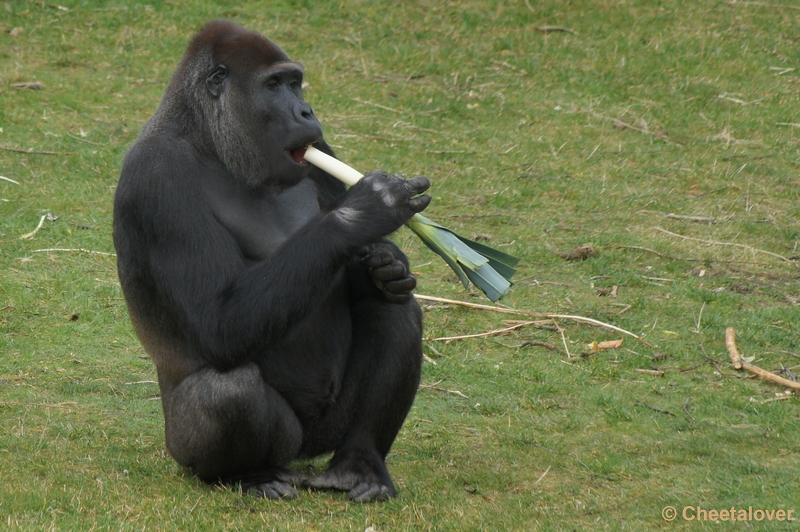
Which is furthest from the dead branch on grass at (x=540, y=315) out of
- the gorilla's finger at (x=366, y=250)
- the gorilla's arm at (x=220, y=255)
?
the gorilla's arm at (x=220, y=255)

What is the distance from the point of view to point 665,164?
9578 millimetres

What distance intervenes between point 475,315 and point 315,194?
2483mm

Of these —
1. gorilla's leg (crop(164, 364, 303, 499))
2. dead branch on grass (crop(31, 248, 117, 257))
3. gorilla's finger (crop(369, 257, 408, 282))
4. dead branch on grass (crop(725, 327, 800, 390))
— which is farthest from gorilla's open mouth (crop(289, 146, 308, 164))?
dead branch on grass (crop(31, 248, 117, 257))

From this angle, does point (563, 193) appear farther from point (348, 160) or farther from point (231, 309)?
point (231, 309)

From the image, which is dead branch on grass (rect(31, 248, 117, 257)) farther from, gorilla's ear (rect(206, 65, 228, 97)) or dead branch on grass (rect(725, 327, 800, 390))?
dead branch on grass (rect(725, 327, 800, 390))

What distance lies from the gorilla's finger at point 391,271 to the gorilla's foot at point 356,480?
2.61 ft

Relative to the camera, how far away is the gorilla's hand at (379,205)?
13.3 ft

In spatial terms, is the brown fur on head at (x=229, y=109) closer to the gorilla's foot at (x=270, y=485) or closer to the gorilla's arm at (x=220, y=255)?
the gorilla's arm at (x=220, y=255)

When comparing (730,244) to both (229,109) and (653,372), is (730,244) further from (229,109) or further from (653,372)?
(229,109)

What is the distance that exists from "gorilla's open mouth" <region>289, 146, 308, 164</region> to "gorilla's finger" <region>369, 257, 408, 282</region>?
56 cm

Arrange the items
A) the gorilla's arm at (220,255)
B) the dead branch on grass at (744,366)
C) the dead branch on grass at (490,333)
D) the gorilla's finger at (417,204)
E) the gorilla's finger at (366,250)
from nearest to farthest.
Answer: the gorilla's arm at (220,255), the gorilla's finger at (417,204), the gorilla's finger at (366,250), the dead branch on grass at (744,366), the dead branch on grass at (490,333)

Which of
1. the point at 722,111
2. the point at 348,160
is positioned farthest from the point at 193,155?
the point at 722,111

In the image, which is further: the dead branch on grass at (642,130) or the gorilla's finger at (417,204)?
the dead branch on grass at (642,130)

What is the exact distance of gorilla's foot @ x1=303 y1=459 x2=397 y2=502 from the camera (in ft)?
14.0
